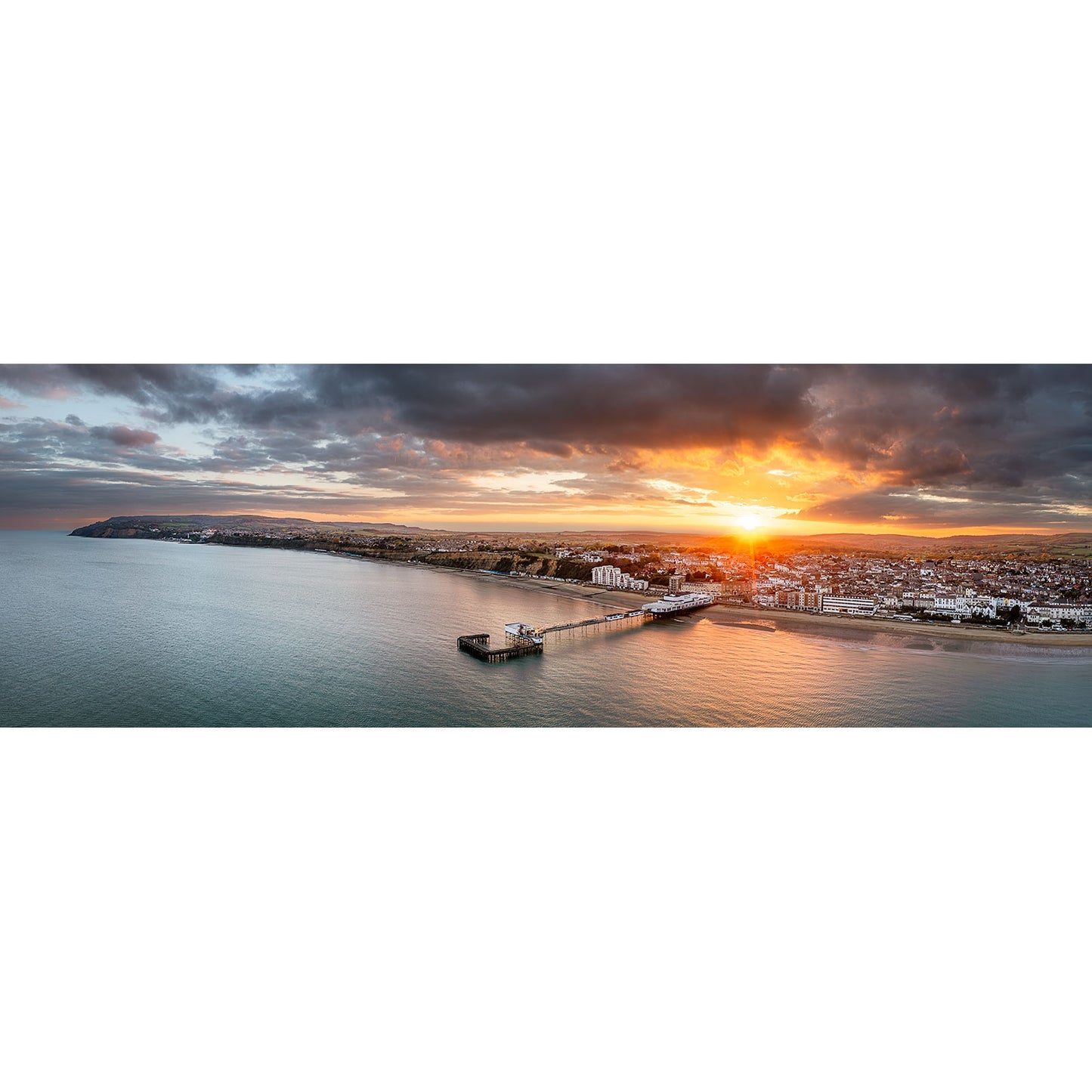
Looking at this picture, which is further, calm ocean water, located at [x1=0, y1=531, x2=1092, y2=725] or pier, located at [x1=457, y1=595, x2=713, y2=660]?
pier, located at [x1=457, y1=595, x2=713, y2=660]

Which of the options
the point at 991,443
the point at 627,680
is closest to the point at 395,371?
the point at 627,680

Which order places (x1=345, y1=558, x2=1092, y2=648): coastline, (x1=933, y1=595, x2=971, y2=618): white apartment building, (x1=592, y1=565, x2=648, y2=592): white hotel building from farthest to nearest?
(x1=592, y1=565, x2=648, y2=592): white hotel building → (x1=933, y1=595, x2=971, y2=618): white apartment building → (x1=345, y1=558, x2=1092, y2=648): coastline

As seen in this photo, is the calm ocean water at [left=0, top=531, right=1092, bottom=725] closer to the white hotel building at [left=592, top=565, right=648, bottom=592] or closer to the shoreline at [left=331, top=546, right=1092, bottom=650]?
the shoreline at [left=331, top=546, right=1092, bottom=650]

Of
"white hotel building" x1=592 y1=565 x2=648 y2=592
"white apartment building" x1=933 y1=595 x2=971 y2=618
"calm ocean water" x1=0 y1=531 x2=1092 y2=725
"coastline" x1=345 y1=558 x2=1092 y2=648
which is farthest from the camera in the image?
"white hotel building" x1=592 y1=565 x2=648 y2=592

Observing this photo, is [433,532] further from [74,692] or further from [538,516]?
[74,692]

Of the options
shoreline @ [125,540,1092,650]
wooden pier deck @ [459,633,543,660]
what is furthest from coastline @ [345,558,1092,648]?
wooden pier deck @ [459,633,543,660]

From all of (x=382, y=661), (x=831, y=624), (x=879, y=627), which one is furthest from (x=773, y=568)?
(x=382, y=661)

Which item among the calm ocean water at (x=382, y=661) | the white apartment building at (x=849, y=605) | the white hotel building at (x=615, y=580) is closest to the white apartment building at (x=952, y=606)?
the calm ocean water at (x=382, y=661)

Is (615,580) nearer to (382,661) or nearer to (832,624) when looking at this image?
(832,624)
